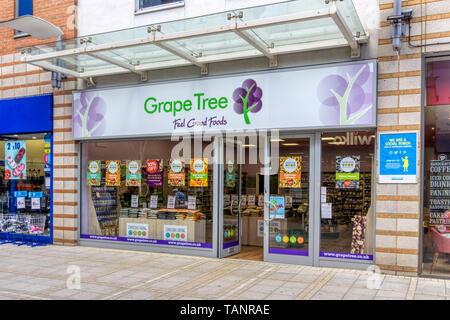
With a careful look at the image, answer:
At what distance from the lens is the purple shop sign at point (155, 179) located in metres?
8.77

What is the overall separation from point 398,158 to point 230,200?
3181mm

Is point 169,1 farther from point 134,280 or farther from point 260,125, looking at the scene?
point 134,280

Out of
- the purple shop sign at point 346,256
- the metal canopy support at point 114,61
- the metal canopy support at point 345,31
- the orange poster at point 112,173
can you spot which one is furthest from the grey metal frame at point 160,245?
the metal canopy support at point 345,31

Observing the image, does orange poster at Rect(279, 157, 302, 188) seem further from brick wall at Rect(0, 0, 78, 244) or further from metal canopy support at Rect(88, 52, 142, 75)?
brick wall at Rect(0, 0, 78, 244)

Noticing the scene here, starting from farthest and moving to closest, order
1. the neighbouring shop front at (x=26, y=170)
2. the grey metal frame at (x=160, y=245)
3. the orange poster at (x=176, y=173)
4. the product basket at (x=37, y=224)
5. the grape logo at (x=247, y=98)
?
the product basket at (x=37, y=224), the neighbouring shop front at (x=26, y=170), the orange poster at (x=176, y=173), the grey metal frame at (x=160, y=245), the grape logo at (x=247, y=98)

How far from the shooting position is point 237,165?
8578 millimetres

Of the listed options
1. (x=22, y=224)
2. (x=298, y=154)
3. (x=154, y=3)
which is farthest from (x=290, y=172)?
(x=22, y=224)

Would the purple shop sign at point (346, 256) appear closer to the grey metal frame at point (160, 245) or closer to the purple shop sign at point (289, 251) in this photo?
the purple shop sign at point (289, 251)

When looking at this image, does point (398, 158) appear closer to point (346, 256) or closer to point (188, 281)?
point (346, 256)

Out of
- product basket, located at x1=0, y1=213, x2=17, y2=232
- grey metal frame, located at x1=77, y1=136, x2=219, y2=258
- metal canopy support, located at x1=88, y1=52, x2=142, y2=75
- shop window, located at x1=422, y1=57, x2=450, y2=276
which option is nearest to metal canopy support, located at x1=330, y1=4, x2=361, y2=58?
shop window, located at x1=422, y1=57, x2=450, y2=276

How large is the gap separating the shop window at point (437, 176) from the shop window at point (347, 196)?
2.57 ft
